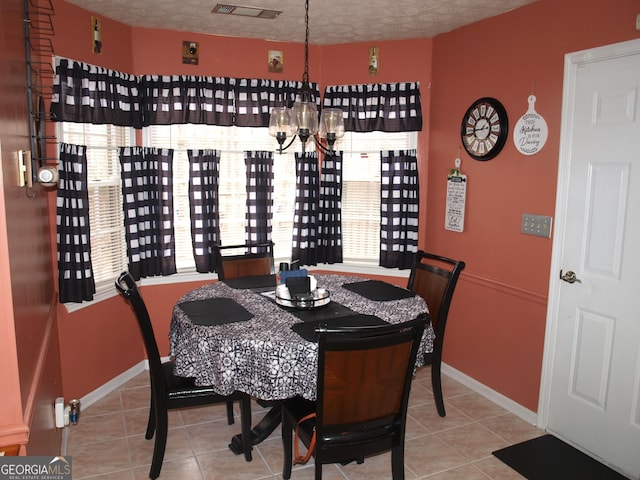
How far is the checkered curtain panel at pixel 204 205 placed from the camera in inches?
156

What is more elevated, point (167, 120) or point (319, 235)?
point (167, 120)

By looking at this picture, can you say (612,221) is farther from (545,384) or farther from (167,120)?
(167,120)

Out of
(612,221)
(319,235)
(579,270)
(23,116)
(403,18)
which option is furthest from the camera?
(319,235)

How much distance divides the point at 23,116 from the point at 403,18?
2457mm

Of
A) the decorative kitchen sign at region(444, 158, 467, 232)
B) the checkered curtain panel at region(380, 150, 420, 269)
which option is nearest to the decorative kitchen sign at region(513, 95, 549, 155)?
the decorative kitchen sign at region(444, 158, 467, 232)

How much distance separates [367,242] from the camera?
175 inches

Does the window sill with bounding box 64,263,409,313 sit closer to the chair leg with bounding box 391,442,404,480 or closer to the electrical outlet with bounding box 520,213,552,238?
the electrical outlet with bounding box 520,213,552,238

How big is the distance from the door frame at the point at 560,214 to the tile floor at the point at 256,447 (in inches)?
10.7

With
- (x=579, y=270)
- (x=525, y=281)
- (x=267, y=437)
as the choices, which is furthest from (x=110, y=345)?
(x=579, y=270)

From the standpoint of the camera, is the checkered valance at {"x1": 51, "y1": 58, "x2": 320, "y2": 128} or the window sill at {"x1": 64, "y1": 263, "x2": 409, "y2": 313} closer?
the checkered valance at {"x1": 51, "y1": 58, "x2": 320, "y2": 128}

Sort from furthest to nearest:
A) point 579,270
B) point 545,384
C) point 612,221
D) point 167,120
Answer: point 167,120, point 545,384, point 579,270, point 612,221

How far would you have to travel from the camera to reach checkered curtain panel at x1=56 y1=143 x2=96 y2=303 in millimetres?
3150

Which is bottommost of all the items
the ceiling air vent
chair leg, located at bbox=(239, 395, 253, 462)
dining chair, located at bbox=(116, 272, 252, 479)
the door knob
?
chair leg, located at bbox=(239, 395, 253, 462)

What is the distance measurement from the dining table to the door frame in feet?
2.82
